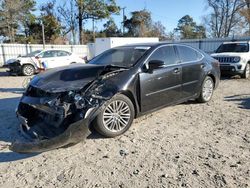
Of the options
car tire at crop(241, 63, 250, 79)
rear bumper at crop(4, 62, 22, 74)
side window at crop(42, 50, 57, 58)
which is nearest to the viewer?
car tire at crop(241, 63, 250, 79)

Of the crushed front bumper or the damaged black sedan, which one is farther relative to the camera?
the damaged black sedan

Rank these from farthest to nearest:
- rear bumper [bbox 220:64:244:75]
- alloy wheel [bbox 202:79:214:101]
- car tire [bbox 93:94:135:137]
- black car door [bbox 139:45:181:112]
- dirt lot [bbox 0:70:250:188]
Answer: rear bumper [bbox 220:64:244:75] < alloy wheel [bbox 202:79:214:101] < black car door [bbox 139:45:181:112] < car tire [bbox 93:94:135:137] < dirt lot [bbox 0:70:250:188]

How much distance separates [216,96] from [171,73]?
2768 millimetres

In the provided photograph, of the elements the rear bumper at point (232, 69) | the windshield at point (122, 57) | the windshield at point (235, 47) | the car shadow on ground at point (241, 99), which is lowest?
the car shadow on ground at point (241, 99)

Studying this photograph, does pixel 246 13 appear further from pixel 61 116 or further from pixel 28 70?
pixel 61 116

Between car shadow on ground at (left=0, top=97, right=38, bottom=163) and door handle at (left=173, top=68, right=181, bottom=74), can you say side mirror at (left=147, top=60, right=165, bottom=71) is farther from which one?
car shadow on ground at (left=0, top=97, right=38, bottom=163)

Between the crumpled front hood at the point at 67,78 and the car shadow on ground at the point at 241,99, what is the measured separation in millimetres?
3800

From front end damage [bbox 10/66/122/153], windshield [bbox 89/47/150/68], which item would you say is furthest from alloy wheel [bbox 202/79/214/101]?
front end damage [bbox 10/66/122/153]

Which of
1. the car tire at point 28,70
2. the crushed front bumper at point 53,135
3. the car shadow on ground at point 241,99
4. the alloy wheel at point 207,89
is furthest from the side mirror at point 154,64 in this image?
the car tire at point 28,70

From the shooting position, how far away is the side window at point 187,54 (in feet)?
18.3

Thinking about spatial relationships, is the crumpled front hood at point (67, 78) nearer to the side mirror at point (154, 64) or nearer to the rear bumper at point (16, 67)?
the side mirror at point (154, 64)

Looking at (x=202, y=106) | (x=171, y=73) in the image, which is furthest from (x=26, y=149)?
(x=202, y=106)

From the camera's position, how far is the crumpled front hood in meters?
3.88

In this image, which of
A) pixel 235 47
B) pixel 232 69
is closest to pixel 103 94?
pixel 232 69
